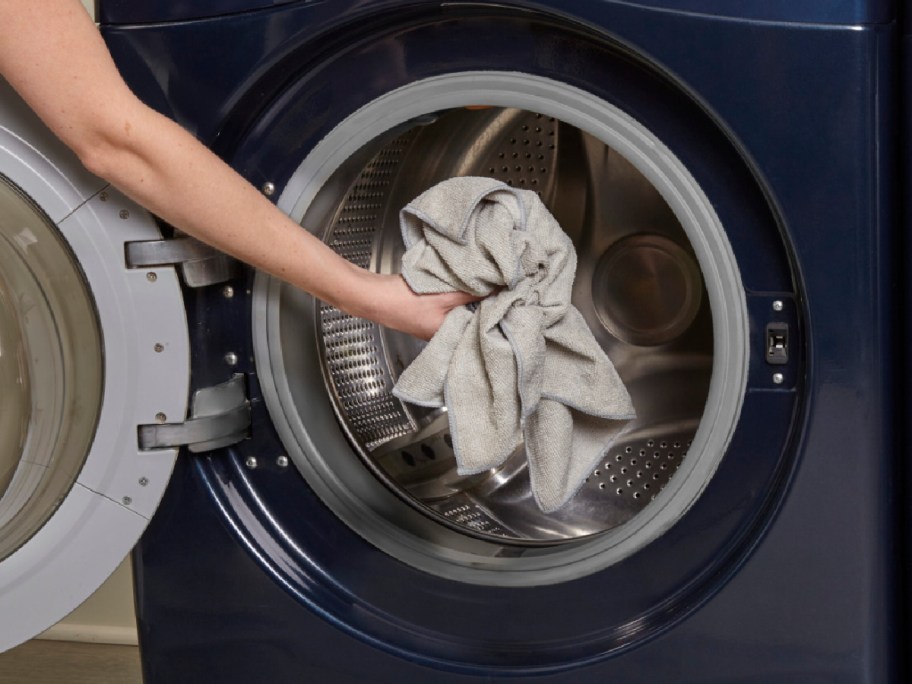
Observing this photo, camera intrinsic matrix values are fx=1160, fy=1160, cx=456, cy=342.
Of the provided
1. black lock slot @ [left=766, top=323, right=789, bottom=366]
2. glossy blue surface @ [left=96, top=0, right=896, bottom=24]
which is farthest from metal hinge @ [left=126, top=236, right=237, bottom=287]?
black lock slot @ [left=766, top=323, right=789, bottom=366]

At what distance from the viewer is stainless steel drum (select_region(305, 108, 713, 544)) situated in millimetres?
1226

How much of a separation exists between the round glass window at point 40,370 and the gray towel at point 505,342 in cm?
31

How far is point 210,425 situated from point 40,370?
165mm

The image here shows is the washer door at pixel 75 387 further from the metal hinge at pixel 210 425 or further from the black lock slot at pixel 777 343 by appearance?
the black lock slot at pixel 777 343

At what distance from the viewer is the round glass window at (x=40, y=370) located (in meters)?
1.06

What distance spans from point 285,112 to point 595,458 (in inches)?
17.3

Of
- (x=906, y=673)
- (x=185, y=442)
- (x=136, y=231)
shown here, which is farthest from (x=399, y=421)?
(x=906, y=673)

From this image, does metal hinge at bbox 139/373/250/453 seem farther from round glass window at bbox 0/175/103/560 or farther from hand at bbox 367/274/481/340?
hand at bbox 367/274/481/340

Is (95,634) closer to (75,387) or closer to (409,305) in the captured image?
(75,387)

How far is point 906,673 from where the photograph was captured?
1025 mm

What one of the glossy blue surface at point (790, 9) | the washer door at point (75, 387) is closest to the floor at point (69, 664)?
the washer door at point (75, 387)

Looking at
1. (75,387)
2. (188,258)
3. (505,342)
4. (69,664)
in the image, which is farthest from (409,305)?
(69,664)

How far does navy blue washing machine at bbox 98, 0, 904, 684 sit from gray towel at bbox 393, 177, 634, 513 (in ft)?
0.28

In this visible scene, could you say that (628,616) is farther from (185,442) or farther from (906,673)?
(185,442)
